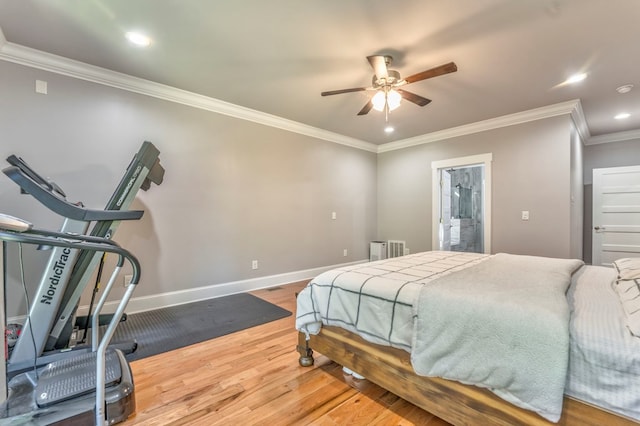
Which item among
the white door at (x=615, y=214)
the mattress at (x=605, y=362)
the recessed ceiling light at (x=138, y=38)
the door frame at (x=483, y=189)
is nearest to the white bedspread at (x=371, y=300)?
the mattress at (x=605, y=362)

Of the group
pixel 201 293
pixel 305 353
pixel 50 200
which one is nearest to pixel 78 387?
pixel 50 200

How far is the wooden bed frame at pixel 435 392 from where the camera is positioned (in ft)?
3.51

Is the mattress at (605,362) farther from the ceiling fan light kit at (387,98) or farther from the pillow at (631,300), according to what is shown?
the ceiling fan light kit at (387,98)

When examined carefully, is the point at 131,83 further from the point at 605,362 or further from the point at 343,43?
the point at 605,362

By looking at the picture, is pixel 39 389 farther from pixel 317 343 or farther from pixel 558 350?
pixel 558 350

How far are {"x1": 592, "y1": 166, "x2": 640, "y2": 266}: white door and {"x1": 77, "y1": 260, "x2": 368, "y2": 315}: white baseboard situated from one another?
481 cm

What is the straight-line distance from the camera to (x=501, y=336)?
119cm

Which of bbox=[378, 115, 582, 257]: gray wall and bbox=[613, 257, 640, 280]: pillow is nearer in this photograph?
bbox=[613, 257, 640, 280]: pillow

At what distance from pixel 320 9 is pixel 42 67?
260 centimetres

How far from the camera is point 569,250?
3.59m

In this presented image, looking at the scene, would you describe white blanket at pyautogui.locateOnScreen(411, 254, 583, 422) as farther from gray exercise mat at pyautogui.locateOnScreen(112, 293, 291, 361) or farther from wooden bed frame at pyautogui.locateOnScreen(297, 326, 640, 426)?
gray exercise mat at pyautogui.locateOnScreen(112, 293, 291, 361)

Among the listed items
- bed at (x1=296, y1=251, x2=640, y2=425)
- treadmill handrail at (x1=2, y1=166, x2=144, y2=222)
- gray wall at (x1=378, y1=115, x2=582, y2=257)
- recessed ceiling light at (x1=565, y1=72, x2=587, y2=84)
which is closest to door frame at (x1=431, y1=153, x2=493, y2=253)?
gray wall at (x1=378, y1=115, x2=582, y2=257)

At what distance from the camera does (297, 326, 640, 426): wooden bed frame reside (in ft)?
3.51

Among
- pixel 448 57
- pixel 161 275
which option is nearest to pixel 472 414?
pixel 448 57
